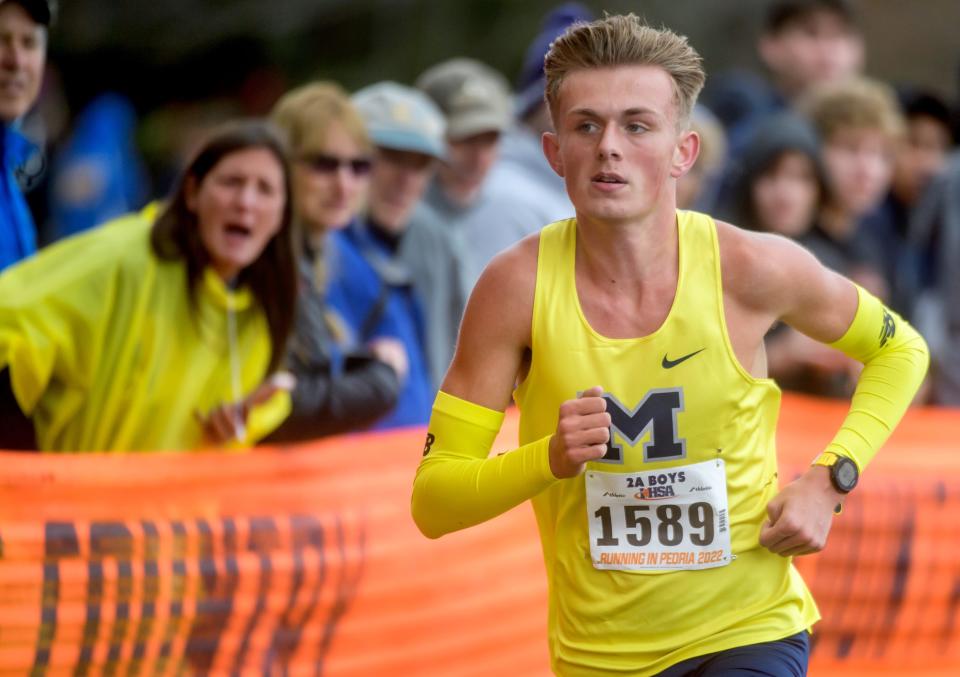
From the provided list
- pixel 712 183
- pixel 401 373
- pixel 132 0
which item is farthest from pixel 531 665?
pixel 132 0

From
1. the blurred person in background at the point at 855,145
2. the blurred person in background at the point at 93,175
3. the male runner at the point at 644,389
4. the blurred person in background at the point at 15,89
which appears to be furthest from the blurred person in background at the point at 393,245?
the blurred person in background at the point at 93,175

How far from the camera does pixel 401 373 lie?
22.3 feet

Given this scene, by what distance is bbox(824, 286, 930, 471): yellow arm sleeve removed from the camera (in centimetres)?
412

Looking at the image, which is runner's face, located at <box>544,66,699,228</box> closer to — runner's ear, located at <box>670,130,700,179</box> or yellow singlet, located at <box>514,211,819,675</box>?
runner's ear, located at <box>670,130,700,179</box>

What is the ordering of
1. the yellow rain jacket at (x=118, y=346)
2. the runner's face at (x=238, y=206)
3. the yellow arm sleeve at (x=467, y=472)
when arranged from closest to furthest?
the yellow arm sleeve at (x=467, y=472)
the yellow rain jacket at (x=118, y=346)
the runner's face at (x=238, y=206)

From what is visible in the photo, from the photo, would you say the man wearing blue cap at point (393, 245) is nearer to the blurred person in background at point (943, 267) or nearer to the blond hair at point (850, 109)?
the blond hair at point (850, 109)

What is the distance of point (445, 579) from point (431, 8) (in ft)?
33.5

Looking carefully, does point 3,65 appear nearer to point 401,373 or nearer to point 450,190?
point 401,373

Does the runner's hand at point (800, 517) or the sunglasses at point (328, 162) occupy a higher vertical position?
the sunglasses at point (328, 162)

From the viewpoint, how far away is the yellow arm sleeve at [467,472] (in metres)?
3.67

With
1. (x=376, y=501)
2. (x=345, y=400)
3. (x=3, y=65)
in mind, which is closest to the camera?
(x=3, y=65)

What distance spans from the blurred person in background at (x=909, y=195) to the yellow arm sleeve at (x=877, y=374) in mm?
5151

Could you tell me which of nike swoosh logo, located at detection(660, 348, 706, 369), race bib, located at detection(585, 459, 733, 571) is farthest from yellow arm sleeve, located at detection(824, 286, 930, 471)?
nike swoosh logo, located at detection(660, 348, 706, 369)

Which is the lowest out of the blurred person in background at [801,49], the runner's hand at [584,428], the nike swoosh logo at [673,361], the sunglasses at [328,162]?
the runner's hand at [584,428]
